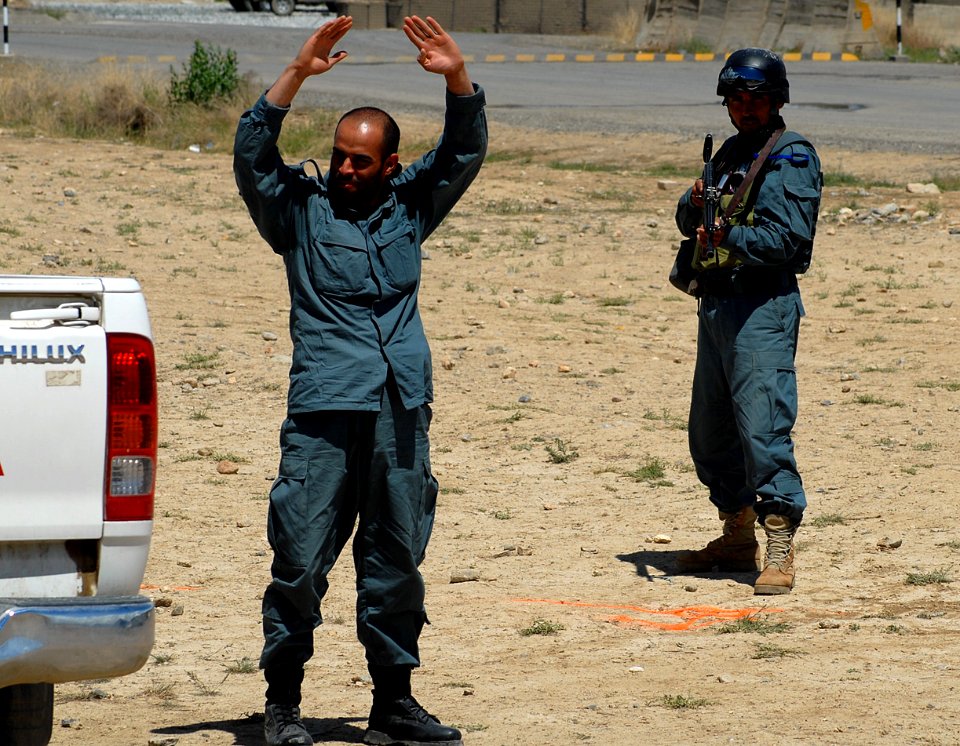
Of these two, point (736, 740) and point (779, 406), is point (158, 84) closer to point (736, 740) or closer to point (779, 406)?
point (779, 406)

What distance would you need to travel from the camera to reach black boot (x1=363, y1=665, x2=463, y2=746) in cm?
422

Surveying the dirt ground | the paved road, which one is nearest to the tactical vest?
the dirt ground

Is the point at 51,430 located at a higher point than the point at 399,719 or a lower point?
higher

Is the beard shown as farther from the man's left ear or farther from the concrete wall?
the concrete wall

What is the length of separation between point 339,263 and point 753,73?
6.84ft

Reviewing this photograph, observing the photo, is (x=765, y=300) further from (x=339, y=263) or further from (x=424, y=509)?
(x=339, y=263)

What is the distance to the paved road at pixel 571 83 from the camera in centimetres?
1823

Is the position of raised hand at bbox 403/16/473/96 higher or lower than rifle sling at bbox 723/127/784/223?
higher

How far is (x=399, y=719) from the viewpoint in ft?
14.0

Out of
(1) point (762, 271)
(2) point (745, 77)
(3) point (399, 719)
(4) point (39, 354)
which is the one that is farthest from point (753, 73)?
(4) point (39, 354)

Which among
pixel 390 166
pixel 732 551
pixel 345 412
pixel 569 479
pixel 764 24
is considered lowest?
pixel 569 479

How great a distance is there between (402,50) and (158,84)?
11619 millimetres

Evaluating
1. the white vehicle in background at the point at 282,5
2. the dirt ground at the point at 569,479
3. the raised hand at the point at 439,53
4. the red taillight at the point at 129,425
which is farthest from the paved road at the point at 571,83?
the red taillight at the point at 129,425

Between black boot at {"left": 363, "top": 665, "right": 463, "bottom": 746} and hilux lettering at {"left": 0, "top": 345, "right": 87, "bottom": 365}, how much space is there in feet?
4.35
